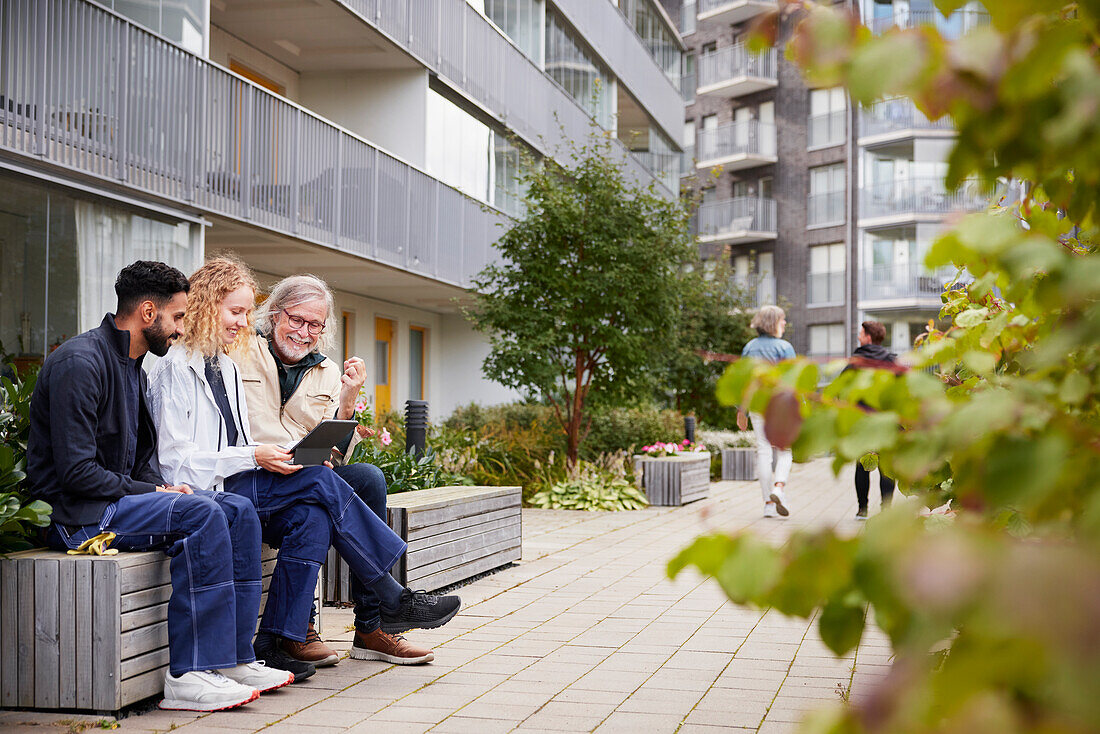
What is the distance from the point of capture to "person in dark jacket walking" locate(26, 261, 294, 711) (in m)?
4.10

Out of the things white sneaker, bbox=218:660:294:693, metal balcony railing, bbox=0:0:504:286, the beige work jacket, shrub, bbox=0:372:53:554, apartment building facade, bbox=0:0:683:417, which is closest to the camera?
shrub, bbox=0:372:53:554

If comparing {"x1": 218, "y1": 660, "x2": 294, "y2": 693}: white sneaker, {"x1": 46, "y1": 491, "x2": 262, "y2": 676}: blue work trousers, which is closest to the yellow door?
A: {"x1": 218, "y1": 660, "x2": 294, "y2": 693}: white sneaker

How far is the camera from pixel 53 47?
9531mm

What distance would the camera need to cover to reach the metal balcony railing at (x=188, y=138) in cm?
927

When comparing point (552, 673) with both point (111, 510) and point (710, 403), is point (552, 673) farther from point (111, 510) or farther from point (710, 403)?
point (710, 403)

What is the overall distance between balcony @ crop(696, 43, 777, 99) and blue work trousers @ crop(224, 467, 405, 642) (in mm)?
41029

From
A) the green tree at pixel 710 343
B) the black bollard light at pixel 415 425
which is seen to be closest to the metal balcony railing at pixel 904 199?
the green tree at pixel 710 343

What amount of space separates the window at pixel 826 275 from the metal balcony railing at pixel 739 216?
2.11m

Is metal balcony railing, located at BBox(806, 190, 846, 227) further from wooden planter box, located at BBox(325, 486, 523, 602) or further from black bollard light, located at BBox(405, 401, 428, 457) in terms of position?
wooden planter box, located at BBox(325, 486, 523, 602)

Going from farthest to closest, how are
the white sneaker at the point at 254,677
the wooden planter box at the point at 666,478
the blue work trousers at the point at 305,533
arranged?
1. the wooden planter box at the point at 666,478
2. the blue work trousers at the point at 305,533
3. the white sneaker at the point at 254,677

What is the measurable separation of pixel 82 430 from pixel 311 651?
1431mm

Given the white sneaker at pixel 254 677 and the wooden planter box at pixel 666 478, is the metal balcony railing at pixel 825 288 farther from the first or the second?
the white sneaker at pixel 254 677

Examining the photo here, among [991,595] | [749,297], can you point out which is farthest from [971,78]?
[749,297]

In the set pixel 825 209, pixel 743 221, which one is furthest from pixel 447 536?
pixel 743 221
